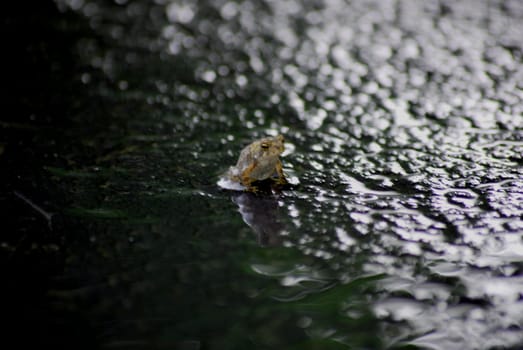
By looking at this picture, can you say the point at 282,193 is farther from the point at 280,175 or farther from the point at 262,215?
the point at 262,215

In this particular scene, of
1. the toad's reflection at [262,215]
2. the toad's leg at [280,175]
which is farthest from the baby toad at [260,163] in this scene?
the toad's reflection at [262,215]

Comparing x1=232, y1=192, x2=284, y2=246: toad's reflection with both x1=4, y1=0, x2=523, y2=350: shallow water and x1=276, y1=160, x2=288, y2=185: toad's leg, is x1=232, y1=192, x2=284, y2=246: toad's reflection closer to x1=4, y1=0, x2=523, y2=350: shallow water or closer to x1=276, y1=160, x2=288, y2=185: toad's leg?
x1=4, y1=0, x2=523, y2=350: shallow water

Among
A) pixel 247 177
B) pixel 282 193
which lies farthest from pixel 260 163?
pixel 282 193

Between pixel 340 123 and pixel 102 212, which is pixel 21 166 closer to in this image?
pixel 102 212

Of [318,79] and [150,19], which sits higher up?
[150,19]

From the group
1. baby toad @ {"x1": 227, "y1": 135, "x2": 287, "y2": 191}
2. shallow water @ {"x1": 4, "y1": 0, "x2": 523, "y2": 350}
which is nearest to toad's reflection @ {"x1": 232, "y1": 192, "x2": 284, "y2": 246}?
shallow water @ {"x1": 4, "y1": 0, "x2": 523, "y2": 350}

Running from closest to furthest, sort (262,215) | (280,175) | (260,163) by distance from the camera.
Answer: (262,215)
(260,163)
(280,175)

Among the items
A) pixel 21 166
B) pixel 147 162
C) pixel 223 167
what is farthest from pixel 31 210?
pixel 223 167
